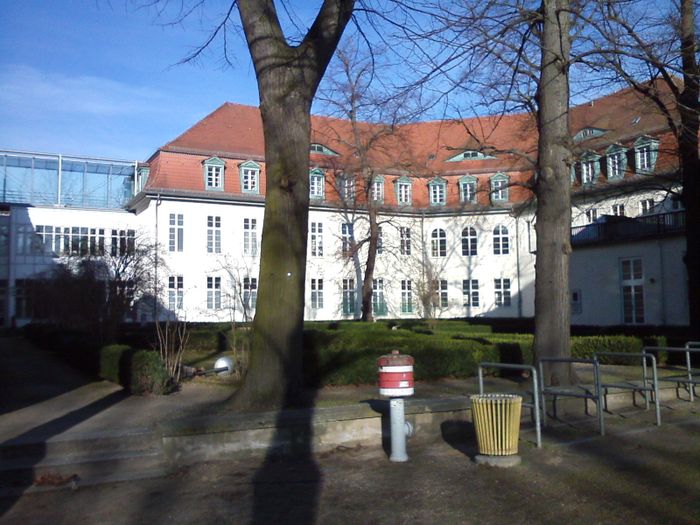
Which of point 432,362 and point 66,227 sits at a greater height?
point 66,227

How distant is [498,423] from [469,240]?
42.1m

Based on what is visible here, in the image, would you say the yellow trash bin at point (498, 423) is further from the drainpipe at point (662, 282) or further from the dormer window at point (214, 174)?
the dormer window at point (214, 174)

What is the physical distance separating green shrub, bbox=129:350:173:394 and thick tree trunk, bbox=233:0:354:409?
11.0 ft

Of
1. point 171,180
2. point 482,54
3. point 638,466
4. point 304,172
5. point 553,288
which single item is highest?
point 171,180

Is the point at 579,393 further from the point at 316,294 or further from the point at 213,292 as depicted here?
the point at 316,294

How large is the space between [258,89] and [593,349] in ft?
37.2

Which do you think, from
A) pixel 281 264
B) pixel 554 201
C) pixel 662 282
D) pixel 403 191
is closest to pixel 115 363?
pixel 281 264

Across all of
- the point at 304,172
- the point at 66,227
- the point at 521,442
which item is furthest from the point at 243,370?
the point at 66,227

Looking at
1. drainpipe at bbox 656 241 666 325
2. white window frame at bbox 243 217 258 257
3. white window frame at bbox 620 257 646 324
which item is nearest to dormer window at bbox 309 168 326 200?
white window frame at bbox 243 217 258 257

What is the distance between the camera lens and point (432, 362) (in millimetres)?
12898

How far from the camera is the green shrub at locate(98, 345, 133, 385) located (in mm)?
12219

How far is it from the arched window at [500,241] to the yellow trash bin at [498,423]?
41.0m

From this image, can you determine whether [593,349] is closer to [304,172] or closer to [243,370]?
[243,370]

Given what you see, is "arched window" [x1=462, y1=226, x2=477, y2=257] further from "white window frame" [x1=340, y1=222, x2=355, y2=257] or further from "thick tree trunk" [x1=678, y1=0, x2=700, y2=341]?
"thick tree trunk" [x1=678, y1=0, x2=700, y2=341]
